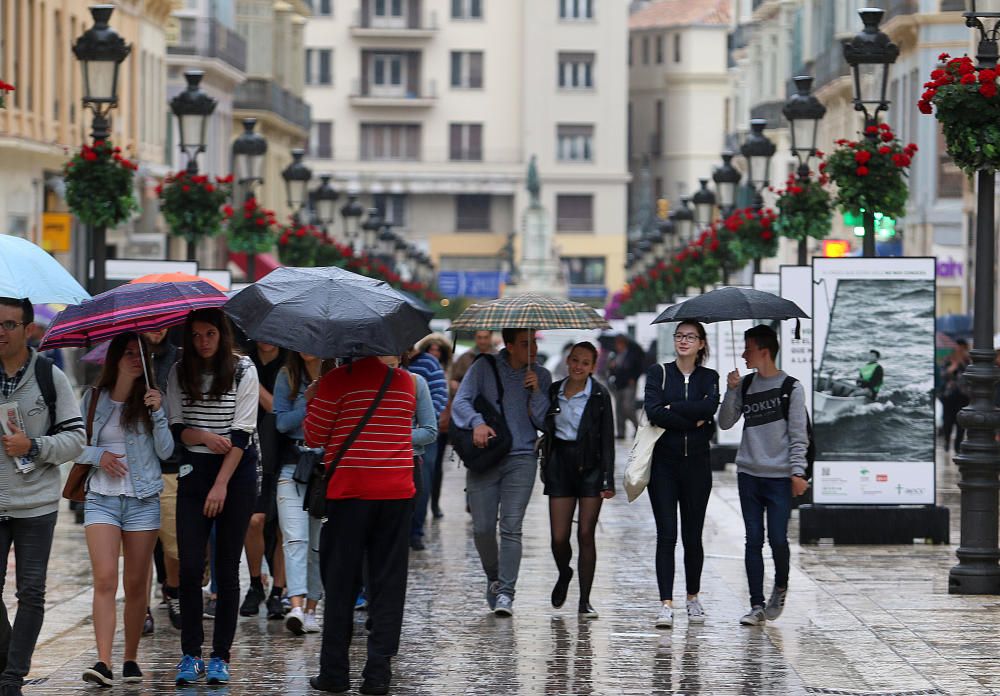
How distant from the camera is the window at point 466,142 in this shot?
359ft

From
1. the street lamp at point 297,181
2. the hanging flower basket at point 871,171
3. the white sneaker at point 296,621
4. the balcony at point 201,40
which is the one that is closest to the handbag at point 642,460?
the white sneaker at point 296,621

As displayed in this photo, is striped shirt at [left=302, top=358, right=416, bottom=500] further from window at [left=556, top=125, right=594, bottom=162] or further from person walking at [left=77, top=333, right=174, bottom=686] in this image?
window at [left=556, top=125, right=594, bottom=162]

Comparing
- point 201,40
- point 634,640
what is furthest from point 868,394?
point 201,40

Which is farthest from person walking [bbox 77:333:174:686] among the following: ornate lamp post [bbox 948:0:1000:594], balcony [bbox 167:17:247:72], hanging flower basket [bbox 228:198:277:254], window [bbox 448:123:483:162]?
window [bbox 448:123:483:162]

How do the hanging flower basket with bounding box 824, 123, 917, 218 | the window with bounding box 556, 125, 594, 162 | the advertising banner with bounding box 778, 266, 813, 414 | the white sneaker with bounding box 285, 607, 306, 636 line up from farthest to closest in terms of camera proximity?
the window with bounding box 556, 125, 594, 162 → the hanging flower basket with bounding box 824, 123, 917, 218 → the advertising banner with bounding box 778, 266, 813, 414 → the white sneaker with bounding box 285, 607, 306, 636

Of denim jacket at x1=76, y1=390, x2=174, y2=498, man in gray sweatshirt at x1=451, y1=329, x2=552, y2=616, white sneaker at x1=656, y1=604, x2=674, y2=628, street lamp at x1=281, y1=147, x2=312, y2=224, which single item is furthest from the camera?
street lamp at x1=281, y1=147, x2=312, y2=224

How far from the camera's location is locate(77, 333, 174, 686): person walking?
11.3m

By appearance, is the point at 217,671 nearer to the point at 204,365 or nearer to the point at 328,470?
the point at 328,470

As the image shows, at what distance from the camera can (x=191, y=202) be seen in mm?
28609

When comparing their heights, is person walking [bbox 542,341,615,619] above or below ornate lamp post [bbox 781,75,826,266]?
below

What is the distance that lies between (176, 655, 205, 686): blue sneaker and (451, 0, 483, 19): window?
3911 inches

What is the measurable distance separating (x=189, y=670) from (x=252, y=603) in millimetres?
2820

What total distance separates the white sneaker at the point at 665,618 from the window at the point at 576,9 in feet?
319

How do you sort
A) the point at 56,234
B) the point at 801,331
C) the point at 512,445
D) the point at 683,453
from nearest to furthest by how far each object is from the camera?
the point at 683,453 → the point at 512,445 → the point at 801,331 → the point at 56,234
